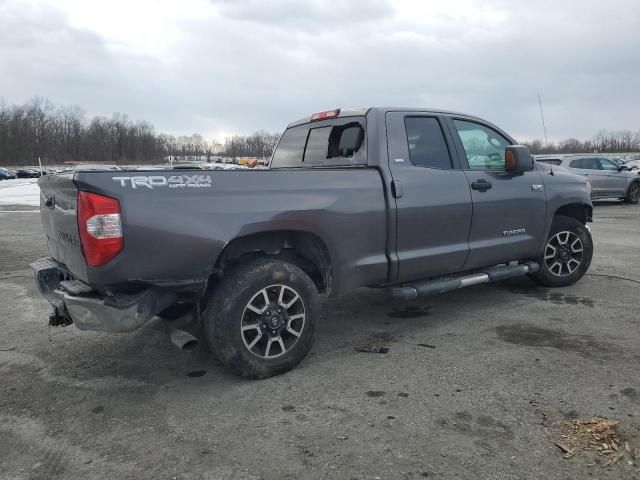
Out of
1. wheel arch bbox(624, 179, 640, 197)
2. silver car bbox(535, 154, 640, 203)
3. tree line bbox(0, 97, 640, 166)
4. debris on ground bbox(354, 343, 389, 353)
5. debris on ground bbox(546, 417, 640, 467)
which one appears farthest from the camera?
tree line bbox(0, 97, 640, 166)

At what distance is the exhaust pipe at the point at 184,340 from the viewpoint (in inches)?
140

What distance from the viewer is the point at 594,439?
2.84 metres

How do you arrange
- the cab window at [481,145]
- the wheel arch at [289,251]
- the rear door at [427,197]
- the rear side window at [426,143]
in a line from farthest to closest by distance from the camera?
the cab window at [481,145] < the rear side window at [426,143] < the rear door at [427,197] < the wheel arch at [289,251]

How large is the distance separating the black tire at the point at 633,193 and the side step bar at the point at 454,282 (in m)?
15.0

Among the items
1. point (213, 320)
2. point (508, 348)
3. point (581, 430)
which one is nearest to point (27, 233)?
point (213, 320)

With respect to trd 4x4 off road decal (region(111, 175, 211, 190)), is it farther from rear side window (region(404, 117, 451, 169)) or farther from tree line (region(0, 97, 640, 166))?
tree line (region(0, 97, 640, 166))

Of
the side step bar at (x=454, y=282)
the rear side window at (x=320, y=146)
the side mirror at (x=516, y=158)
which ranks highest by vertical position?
the rear side window at (x=320, y=146)

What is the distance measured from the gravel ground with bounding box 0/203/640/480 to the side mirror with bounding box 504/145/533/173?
56.1 inches

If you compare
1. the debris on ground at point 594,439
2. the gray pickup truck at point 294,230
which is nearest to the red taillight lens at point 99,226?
the gray pickup truck at point 294,230

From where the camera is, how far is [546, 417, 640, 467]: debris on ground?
8.83 ft

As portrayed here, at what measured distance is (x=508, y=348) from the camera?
4234 mm

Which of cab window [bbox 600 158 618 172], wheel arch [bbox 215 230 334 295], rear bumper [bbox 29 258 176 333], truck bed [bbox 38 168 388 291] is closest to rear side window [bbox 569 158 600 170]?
cab window [bbox 600 158 618 172]

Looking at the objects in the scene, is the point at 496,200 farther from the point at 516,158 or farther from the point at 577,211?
the point at 577,211

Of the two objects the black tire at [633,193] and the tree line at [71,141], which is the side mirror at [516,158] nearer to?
the black tire at [633,193]
